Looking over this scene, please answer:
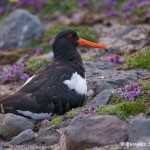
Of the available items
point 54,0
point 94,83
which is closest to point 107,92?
point 94,83

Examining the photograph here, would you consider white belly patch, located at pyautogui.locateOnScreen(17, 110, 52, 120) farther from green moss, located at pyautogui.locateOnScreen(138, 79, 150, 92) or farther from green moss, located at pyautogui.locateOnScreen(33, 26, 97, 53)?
green moss, located at pyautogui.locateOnScreen(33, 26, 97, 53)

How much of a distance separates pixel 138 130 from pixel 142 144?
0.29 m

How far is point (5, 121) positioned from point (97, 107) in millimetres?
1595

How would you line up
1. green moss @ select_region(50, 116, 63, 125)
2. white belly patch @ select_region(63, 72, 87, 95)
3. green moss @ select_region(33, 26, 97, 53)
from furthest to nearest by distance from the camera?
green moss @ select_region(33, 26, 97, 53) < white belly patch @ select_region(63, 72, 87, 95) < green moss @ select_region(50, 116, 63, 125)

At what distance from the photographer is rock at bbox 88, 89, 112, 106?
9954 mm

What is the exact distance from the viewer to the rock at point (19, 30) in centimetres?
1812

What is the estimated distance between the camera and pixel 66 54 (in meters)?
11.6

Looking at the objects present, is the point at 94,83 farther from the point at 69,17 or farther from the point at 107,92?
the point at 69,17

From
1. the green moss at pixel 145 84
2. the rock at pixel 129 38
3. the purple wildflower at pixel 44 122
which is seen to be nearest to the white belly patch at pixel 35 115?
the purple wildflower at pixel 44 122

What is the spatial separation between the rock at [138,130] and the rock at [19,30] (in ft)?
34.5

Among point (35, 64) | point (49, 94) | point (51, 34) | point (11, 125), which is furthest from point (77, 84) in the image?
point (51, 34)

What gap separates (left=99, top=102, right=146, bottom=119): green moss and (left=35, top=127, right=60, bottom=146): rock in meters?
0.82

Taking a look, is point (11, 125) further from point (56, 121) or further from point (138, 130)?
point (138, 130)

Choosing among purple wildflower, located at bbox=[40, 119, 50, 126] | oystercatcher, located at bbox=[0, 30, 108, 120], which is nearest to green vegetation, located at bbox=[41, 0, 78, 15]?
oystercatcher, located at bbox=[0, 30, 108, 120]
